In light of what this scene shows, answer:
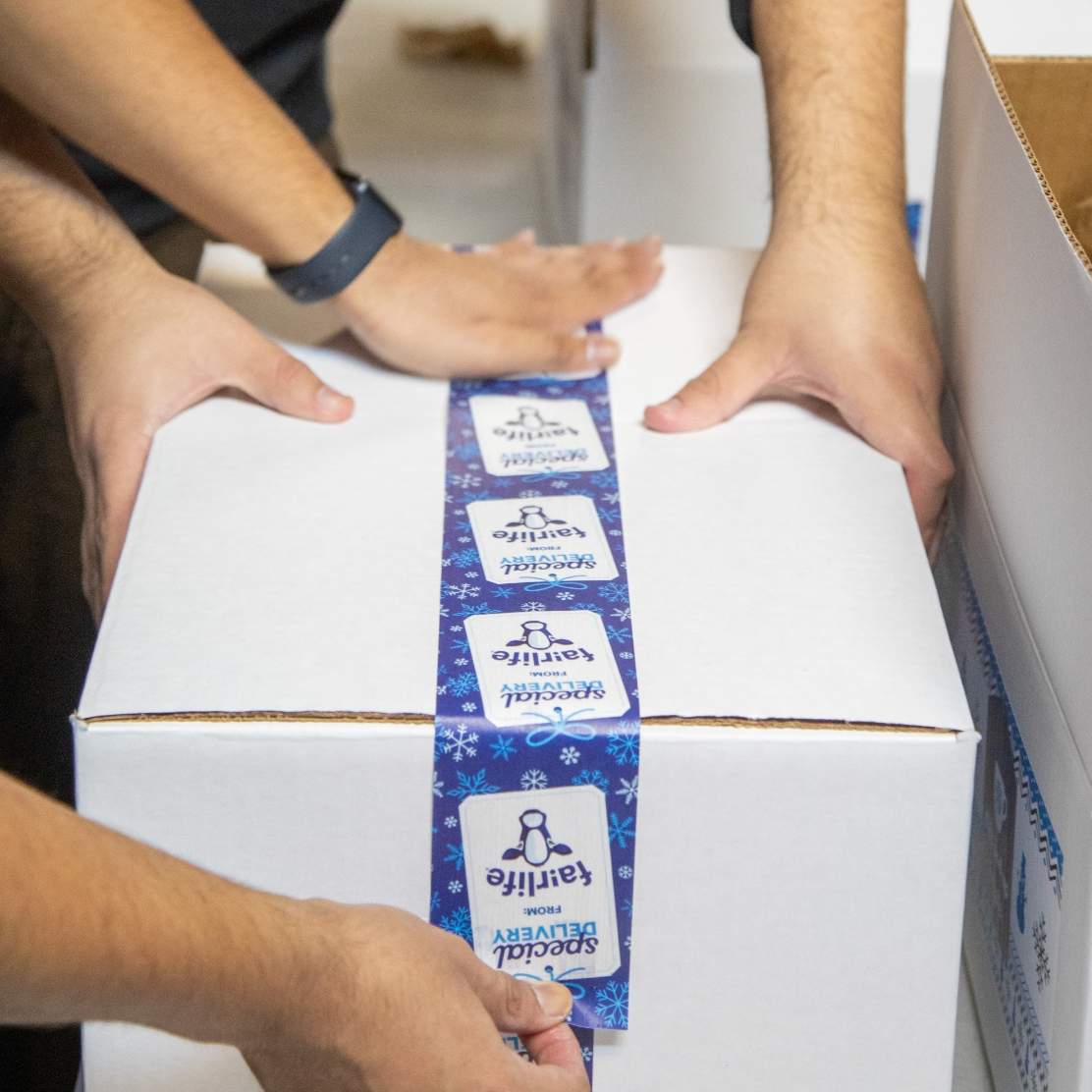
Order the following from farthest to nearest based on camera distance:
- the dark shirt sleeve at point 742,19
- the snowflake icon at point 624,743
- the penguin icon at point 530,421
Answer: the dark shirt sleeve at point 742,19 → the penguin icon at point 530,421 → the snowflake icon at point 624,743

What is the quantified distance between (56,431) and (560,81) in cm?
81

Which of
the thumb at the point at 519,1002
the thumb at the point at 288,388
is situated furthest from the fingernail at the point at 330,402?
the thumb at the point at 519,1002

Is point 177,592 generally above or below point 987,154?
below

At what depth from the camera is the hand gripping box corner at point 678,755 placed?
57cm

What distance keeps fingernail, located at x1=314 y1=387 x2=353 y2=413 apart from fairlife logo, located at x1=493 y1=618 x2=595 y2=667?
0.21m

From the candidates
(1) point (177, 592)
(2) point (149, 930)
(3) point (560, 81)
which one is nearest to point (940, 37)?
(3) point (560, 81)

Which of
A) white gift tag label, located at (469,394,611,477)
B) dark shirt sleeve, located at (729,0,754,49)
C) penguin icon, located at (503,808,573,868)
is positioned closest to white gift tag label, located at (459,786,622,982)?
penguin icon, located at (503,808,573,868)

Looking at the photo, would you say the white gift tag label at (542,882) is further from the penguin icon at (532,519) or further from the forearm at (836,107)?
the forearm at (836,107)

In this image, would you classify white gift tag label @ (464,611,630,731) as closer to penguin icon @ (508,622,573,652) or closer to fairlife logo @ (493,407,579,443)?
penguin icon @ (508,622,573,652)

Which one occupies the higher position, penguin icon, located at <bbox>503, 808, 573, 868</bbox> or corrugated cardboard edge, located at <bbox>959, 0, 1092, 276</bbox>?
corrugated cardboard edge, located at <bbox>959, 0, 1092, 276</bbox>

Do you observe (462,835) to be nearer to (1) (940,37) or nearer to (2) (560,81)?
(1) (940,37)

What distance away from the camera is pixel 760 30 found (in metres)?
0.93

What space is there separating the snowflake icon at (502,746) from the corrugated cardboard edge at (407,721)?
3 cm

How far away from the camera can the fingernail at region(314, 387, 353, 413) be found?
78 cm
